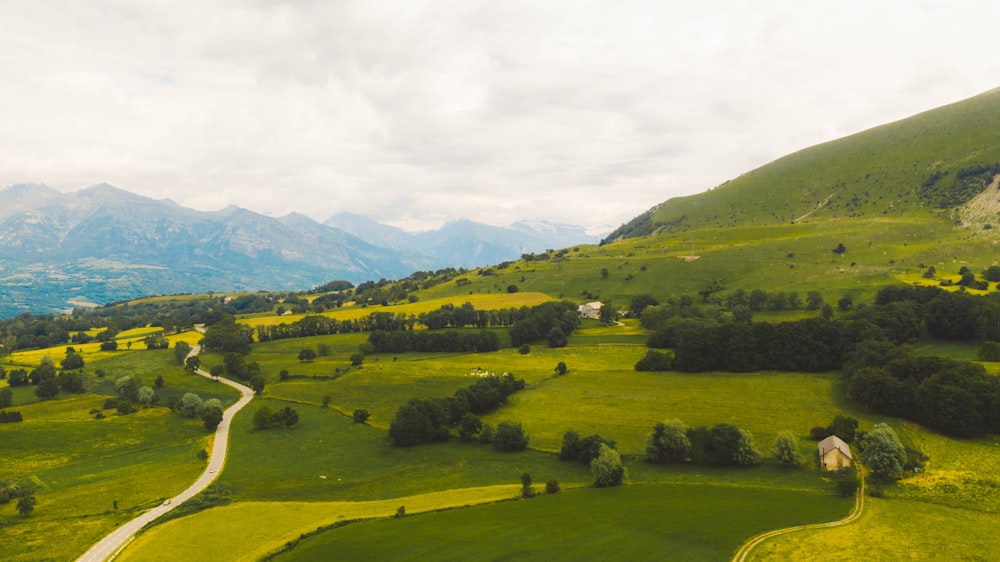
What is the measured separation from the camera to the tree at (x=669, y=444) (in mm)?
70000

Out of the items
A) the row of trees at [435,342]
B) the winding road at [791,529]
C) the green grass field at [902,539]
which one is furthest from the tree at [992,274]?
the row of trees at [435,342]

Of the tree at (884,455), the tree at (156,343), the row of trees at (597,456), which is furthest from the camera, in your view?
the tree at (156,343)

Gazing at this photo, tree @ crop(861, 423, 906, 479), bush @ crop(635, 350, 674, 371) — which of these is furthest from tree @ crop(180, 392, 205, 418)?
tree @ crop(861, 423, 906, 479)

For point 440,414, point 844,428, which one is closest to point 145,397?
point 440,414

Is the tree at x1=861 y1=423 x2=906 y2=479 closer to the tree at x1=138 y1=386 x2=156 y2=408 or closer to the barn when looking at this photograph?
the barn

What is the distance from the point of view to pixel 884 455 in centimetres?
5969

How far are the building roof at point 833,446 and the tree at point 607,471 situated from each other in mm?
25955

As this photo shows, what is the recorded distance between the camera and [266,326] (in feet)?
625

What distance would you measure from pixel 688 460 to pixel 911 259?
15239 centimetres

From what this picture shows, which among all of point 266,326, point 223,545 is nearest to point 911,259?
point 223,545

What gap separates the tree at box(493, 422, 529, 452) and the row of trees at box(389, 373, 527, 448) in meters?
0.32

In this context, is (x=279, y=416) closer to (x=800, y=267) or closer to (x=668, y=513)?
(x=668, y=513)

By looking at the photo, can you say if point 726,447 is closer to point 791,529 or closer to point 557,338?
point 791,529

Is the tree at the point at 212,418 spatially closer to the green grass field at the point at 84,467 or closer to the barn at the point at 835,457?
the green grass field at the point at 84,467
